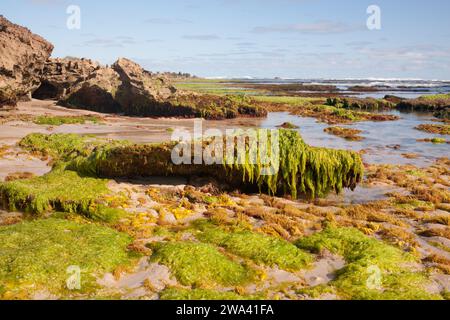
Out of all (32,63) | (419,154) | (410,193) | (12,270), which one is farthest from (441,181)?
(32,63)

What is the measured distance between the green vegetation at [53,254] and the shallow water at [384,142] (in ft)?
59.5

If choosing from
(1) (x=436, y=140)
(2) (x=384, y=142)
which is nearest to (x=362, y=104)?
(1) (x=436, y=140)

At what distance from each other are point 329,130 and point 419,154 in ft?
35.5

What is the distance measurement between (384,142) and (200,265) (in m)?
26.3

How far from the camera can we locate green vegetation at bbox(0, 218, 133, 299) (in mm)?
8039

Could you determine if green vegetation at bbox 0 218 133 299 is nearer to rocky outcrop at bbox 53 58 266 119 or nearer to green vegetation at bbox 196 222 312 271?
green vegetation at bbox 196 222 312 271

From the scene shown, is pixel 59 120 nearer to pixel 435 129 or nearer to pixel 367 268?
pixel 367 268

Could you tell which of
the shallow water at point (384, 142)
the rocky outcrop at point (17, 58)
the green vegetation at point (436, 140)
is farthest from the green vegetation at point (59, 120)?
the green vegetation at point (436, 140)

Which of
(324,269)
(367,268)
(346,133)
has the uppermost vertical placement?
(346,133)

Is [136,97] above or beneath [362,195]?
above

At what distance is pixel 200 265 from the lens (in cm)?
935

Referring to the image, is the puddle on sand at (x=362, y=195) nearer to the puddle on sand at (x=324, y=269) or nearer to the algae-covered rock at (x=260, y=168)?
the algae-covered rock at (x=260, y=168)

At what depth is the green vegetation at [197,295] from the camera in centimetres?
793

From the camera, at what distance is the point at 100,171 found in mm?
15359
